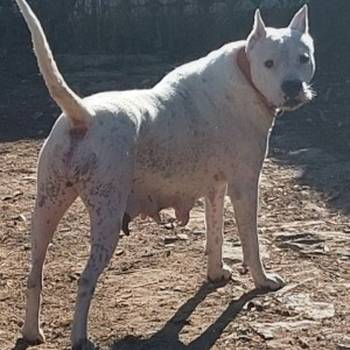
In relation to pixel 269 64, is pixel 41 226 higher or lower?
lower

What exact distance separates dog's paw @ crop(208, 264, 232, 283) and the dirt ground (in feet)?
0.19

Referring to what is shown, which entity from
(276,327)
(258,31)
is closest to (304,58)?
(258,31)

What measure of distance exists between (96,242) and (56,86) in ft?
2.42

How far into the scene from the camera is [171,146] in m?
5.54

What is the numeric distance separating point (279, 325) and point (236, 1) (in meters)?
9.34

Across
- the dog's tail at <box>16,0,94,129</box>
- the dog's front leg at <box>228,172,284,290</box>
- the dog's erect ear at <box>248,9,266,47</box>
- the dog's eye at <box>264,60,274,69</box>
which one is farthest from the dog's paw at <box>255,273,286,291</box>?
the dog's tail at <box>16,0,94,129</box>

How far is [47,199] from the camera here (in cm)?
525

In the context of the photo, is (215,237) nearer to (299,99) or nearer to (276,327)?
(276,327)

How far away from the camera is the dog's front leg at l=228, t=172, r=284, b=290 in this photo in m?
5.98

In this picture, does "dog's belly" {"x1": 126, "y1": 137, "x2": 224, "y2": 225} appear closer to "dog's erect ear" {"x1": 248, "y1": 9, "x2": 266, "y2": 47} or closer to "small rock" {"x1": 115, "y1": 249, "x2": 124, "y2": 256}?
"dog's erect ear" {"x1": 248, "y1": 9, "x2": 266, "y2": 47}

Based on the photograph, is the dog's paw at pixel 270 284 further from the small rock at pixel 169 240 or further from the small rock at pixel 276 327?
the small rock at pixel 169 240

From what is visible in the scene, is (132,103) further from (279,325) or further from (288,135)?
(288,135)

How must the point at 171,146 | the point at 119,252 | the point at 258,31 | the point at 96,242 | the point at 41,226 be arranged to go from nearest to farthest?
1. the point at 96,242
2. the point at 41,226
3. the point at 171,146
4. the point at 258,31
5. the point at 119,252

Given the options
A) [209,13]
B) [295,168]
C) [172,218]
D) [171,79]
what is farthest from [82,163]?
[209,13]
